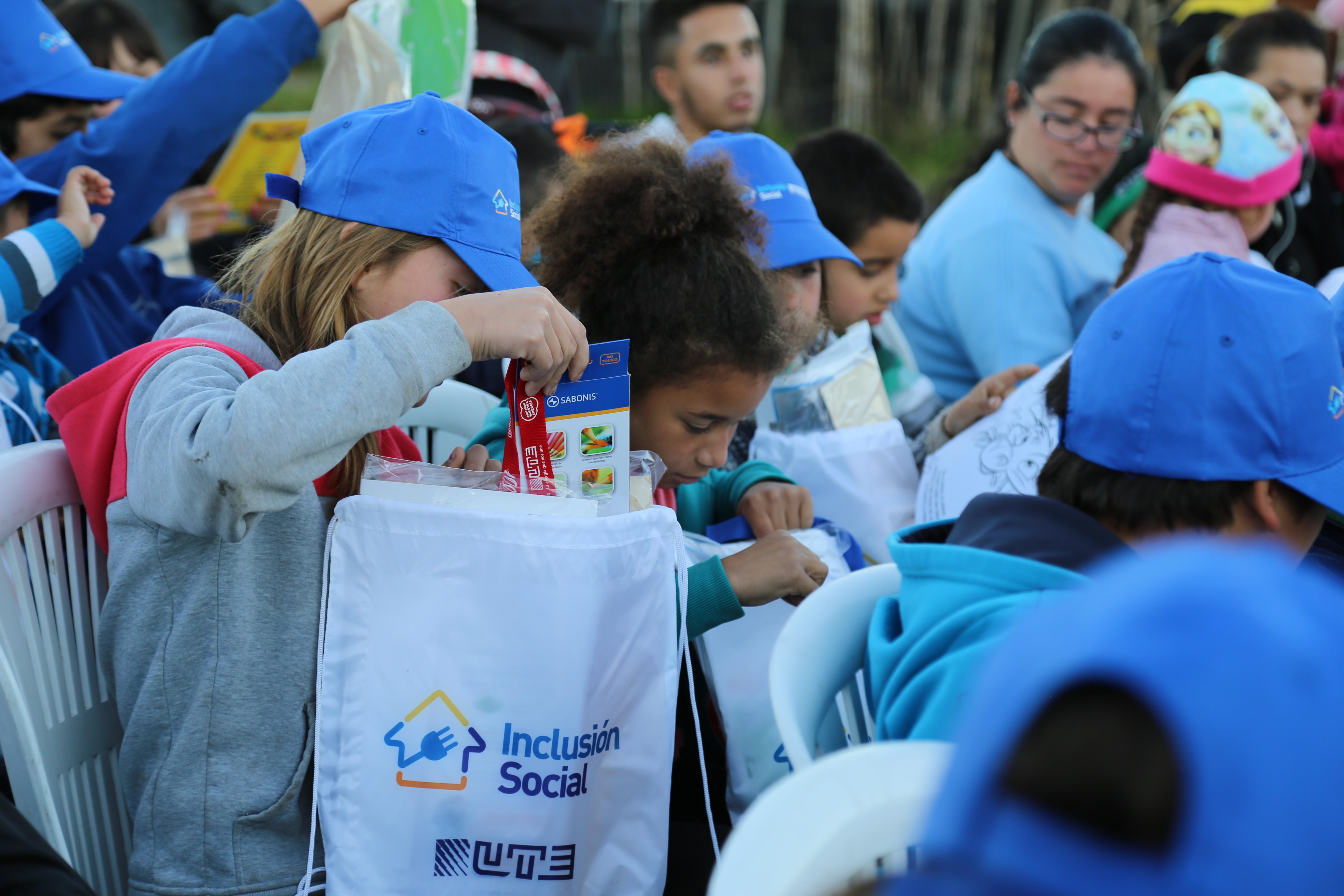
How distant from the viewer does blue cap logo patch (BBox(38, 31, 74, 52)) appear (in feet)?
8.13

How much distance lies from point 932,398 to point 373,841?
6.16ft

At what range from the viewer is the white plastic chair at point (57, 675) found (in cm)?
131

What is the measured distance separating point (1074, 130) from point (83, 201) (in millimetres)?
2641

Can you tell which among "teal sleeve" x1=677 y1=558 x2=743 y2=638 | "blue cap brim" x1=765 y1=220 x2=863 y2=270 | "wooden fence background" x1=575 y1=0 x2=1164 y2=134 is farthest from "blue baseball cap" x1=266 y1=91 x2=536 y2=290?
"wooden fence background" x1=575 y1=0 x2=1164 y2=134

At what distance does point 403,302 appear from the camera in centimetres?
144

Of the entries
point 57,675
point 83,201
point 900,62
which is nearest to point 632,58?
point 900,62

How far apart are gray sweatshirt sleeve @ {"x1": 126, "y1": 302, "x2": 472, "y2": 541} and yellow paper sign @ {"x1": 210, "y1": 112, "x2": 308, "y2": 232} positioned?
167 centimetres

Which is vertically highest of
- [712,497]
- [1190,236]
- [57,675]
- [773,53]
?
[1190,236]

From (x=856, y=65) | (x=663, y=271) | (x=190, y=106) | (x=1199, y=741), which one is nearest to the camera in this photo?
(x=1199, y=741)

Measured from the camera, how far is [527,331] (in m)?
1.30

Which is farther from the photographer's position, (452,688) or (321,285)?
(321,285)

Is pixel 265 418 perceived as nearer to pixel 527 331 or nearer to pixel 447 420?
pixel 527 331

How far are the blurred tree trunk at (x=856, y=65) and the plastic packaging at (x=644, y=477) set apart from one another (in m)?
6.72

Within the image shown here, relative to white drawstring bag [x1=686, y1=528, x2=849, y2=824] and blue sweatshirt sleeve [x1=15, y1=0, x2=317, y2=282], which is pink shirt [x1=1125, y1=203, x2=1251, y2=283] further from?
blue sweatshirt sleeve [x1=15, y1=0, x2=317, y2=282]
